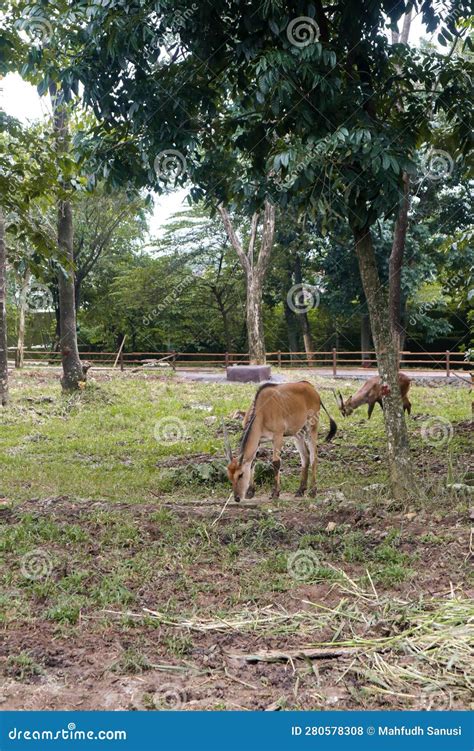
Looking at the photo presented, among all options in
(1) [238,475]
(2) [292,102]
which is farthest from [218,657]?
(2) [292,102]

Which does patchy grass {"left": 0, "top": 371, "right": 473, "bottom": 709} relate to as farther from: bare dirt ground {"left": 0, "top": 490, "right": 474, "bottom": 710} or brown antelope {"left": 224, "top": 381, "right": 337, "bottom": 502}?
brown antelope {"left": 224, "top": 381, "right": 337, "bottom": 502}

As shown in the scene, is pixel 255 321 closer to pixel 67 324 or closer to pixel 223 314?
pixel 223 314

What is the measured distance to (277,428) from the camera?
8.71 meters

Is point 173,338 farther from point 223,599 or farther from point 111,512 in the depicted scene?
point 223,599

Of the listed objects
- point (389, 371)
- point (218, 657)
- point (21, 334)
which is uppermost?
point (21, 334)

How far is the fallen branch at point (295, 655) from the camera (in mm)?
4414

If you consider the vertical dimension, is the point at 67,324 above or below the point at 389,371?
above

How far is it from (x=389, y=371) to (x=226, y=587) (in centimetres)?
369

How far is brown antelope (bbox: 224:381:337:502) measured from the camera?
26.2 ft

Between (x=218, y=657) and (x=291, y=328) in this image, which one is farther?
(x=291, y=328)

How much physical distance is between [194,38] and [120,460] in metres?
6.41

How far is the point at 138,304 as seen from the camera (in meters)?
28.5

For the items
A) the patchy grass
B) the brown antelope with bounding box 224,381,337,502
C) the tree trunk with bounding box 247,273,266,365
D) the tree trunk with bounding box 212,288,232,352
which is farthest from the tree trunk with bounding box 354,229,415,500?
the tree trunk with bounding box 212,288,232,352

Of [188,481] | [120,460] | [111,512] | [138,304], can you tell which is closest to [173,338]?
[138,304]
